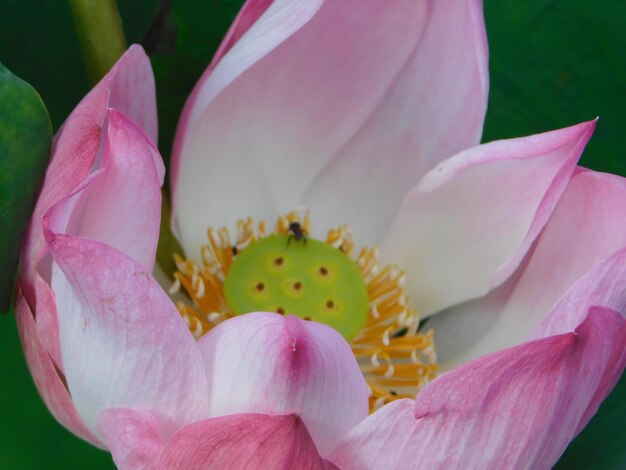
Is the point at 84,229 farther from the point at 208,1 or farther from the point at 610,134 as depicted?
the point at 610,134

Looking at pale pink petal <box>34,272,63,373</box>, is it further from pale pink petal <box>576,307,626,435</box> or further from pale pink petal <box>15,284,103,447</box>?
pale pink petal <box>576,307,626,435</box>

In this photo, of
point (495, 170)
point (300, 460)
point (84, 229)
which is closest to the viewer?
point (300, 460)

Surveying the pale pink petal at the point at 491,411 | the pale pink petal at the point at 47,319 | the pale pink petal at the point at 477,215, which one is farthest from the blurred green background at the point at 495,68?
the pale pink petal at the point at 491,411

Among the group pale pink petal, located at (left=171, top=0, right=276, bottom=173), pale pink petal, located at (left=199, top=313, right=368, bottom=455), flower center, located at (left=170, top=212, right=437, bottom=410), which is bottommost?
flower center, located at (left=170, top=212, right=437, bottom=410)

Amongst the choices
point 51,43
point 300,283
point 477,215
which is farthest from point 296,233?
point 51,43

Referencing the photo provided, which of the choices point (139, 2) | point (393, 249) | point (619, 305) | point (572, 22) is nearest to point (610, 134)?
point (572, 22)

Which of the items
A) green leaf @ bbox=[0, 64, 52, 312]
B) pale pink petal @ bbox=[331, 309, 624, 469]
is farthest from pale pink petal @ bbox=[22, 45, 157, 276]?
pale pink petal @ bbox=[331, 309, 624, 469]

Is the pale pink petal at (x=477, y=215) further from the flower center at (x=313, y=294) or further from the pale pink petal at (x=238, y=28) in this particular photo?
the pale pink petal at (x=238, y=28)
